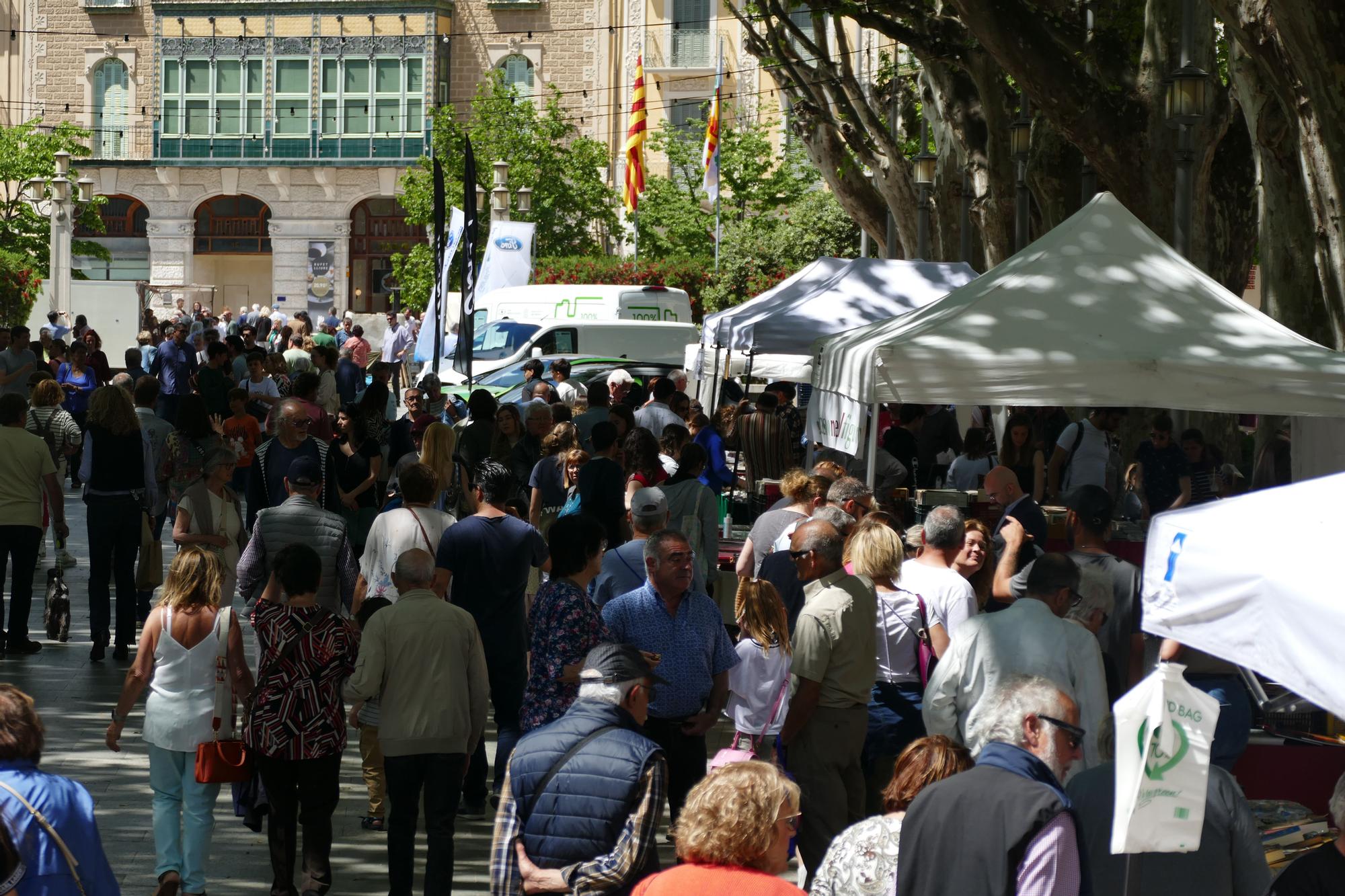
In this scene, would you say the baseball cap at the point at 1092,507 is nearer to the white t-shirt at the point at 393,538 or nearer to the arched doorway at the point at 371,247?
the white t-shirt at the point at 393,538

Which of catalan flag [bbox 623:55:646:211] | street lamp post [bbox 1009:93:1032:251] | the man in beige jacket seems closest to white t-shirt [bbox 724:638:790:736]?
the man in beige jacket

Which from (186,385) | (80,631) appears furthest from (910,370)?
(186,385)

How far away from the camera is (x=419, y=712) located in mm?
6762

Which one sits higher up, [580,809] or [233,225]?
[233,225]

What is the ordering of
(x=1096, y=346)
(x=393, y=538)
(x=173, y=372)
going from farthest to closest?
(x=173, y=372), (x=1096, y=346), (x=393, y=538)

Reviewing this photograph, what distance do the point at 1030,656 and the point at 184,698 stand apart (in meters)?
3.33

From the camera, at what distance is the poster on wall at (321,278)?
5791 cm

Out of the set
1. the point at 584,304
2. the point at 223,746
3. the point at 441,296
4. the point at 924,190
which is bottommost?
the point at 223,746

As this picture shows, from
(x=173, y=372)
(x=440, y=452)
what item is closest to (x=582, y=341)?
(x=173, y=372)

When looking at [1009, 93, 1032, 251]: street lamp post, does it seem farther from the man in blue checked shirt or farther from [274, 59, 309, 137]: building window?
[274, 59, 309, 137]: building window

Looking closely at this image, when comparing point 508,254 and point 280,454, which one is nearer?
point 280,454

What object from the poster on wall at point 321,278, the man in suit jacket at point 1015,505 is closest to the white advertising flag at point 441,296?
the man in suit jacket at point 1015,505

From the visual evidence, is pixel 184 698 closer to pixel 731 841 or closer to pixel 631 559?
pixel 631 559

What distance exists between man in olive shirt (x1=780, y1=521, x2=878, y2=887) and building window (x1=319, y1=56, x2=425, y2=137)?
173ft
